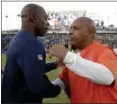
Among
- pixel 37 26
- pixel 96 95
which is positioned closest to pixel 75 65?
pixel 96 95

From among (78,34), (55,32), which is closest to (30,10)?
(78,34)

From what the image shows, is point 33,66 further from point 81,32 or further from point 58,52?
point 81,32

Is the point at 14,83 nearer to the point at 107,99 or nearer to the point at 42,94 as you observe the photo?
the point at 42,94

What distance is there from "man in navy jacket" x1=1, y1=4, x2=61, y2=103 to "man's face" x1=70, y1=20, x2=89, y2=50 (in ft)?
0.84

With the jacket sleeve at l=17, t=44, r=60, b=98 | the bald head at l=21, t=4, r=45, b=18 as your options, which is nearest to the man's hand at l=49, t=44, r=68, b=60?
the jacket sleeve at l=17, t=44, r=60, b=98

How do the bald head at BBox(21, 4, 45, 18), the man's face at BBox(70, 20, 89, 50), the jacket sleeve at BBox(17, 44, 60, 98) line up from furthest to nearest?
1. the man's face at BBox(70, 20, 89, 50)
2. the bald head at BBox(21, 4, 45, 18)
3. the jacket sleeve at BBox(17, 44, 60, 98)

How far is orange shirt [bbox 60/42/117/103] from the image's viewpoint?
2249 mm

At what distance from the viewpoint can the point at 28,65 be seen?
223cm

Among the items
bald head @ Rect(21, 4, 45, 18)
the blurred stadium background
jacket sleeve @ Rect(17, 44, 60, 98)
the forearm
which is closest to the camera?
the forearm

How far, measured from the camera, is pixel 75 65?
203 centimetres

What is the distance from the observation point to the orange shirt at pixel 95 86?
7.38 ft

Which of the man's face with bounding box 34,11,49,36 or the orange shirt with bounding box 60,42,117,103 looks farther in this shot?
the man's face with bounding box 34,11,49,36

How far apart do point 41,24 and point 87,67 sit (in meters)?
0.65

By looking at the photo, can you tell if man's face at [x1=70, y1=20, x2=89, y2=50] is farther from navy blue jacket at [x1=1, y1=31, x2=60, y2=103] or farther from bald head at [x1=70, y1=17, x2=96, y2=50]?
navy blue jacket at [x1=1, y1=31, x2=60, y2=103]
